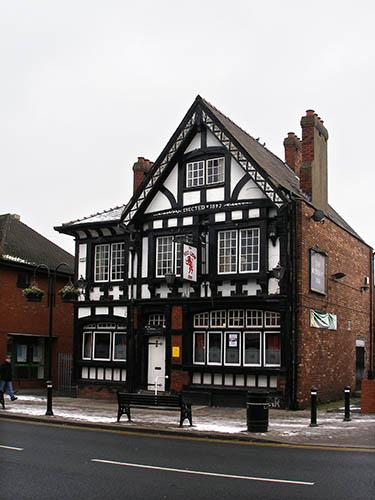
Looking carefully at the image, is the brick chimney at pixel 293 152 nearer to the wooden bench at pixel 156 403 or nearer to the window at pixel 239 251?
the window at pixel 239 251

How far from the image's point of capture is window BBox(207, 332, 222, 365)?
80.8ft

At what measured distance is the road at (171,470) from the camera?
31.0ft

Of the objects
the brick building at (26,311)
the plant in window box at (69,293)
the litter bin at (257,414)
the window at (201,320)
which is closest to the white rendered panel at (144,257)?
the plant in window box at (69,293)

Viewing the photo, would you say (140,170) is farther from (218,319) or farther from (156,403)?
(156,403)

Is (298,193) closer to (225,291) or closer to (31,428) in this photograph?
(225,291)

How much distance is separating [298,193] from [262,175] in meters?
2.03

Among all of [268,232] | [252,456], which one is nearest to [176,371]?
[268,232]

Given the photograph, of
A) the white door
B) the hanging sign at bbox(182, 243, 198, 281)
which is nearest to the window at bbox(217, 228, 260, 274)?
the hanging sign at bbox(182, 243, 198, 281)

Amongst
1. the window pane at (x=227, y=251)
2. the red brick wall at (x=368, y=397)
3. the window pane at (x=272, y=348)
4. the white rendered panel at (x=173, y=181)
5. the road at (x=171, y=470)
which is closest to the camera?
the road at (x=171, y=470)

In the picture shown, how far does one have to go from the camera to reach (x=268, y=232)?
23.7m

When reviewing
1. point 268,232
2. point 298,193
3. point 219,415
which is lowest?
point 219,415

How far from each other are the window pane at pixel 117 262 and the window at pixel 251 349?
6051 mm

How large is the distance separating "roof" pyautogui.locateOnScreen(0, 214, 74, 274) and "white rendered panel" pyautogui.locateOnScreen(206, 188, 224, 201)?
11.5 metres

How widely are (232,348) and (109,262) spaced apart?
21.6 feet
